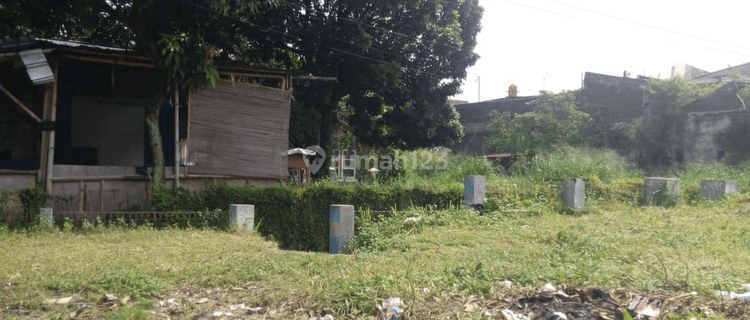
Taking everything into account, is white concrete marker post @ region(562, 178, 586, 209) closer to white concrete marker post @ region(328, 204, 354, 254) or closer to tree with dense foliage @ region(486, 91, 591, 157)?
white concrete marker post @ region(328, 204, 354, 254)

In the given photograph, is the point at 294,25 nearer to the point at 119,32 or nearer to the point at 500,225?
the point at 119,32

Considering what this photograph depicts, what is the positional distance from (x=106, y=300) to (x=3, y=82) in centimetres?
1028

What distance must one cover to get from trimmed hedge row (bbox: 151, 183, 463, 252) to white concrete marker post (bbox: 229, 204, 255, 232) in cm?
111

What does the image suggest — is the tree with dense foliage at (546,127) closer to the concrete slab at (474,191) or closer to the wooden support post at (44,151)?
the concrete slab at (474,191)

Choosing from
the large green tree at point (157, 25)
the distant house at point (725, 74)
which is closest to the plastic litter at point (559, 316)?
the large green tree at point (157, 25)

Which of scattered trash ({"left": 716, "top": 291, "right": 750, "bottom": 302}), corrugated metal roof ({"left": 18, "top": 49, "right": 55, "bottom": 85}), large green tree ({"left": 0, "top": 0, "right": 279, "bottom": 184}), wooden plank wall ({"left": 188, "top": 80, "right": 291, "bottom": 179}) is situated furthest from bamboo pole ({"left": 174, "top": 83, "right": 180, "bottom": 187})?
scattered trash ({"left": 716, "top": 291, "right": 750, "bottom": 302})

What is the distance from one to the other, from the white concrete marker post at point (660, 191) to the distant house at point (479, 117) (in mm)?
18409

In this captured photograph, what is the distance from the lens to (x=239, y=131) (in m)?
13.6

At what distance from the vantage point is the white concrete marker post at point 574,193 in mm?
12508

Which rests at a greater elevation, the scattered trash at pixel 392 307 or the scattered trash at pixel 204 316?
the scattered trash at pixel 392 307

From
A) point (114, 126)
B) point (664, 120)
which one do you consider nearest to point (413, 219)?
point (114, 126)

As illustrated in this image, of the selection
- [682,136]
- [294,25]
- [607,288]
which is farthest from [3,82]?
[682,136]

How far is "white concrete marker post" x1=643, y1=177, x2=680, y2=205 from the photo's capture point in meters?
13.6

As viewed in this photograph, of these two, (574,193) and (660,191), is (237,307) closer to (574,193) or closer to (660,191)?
(574,193)
